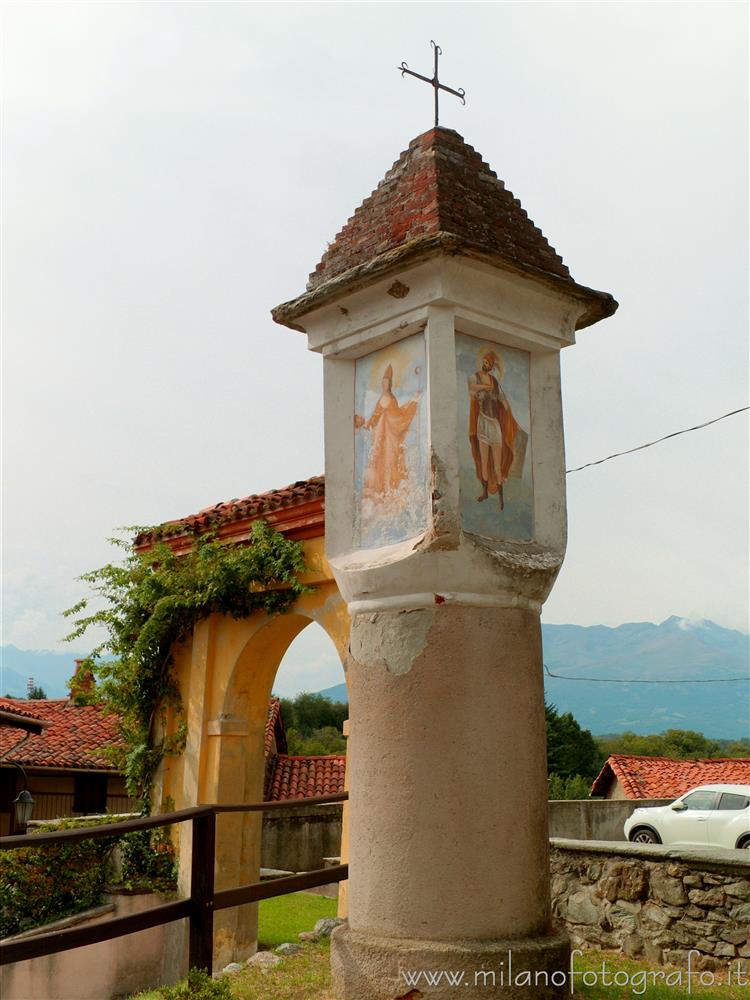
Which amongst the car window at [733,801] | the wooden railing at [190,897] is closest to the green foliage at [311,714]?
the car window at [733,801]

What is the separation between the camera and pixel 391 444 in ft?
18.2

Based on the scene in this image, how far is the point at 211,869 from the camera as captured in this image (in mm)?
5523

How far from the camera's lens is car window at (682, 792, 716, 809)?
52.7ft

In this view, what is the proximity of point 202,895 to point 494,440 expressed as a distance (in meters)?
2.97

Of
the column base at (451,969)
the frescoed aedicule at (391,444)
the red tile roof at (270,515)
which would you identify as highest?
the red tile roof at (270,515)

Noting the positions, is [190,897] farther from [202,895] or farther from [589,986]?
[589,986]

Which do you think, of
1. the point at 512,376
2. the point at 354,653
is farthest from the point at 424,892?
the point at 512,376

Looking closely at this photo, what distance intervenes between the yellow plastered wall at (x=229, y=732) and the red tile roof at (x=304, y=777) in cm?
998

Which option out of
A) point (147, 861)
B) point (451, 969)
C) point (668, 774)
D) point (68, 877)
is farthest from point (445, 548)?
point (668, 774)

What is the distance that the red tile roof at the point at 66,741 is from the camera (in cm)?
2105

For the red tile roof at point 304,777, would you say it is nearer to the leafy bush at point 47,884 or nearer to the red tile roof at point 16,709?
the red tile roof at point 16,709

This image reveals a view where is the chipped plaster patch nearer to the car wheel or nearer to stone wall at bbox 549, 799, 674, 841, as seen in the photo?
the car wheel

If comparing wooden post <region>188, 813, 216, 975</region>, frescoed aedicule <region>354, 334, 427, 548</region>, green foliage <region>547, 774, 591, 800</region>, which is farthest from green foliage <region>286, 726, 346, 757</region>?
frescoed aedicule <region>354, 334, 427, 548</region>

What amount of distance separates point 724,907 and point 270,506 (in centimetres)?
621
